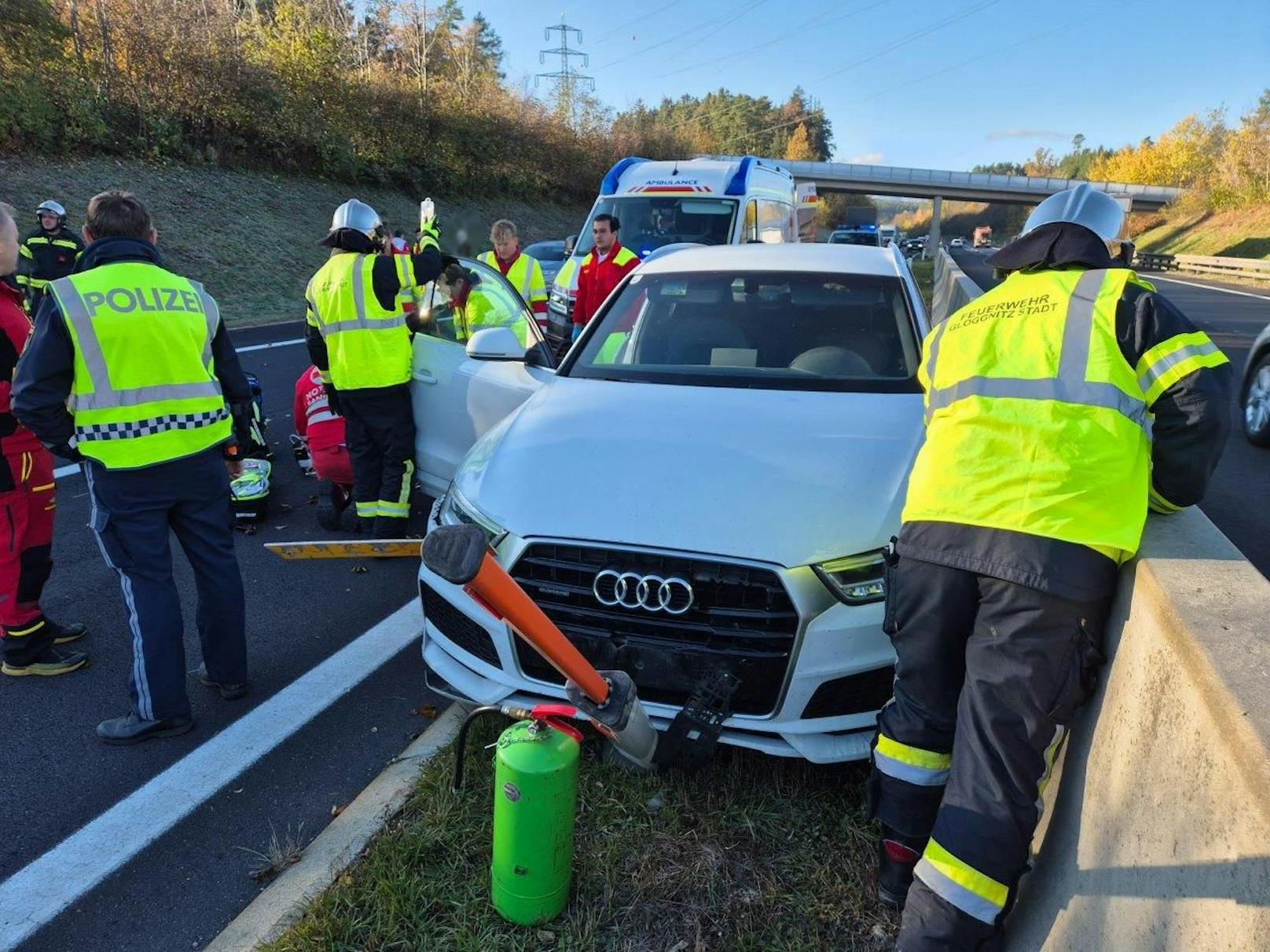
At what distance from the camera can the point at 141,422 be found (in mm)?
3094

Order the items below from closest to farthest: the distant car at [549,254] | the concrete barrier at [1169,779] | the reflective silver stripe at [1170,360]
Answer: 1. the concrete barrier at [1169,779]
2. the reflective silver stripe at [1170,360]
3. the distant car at [549,254]

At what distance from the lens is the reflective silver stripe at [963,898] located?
1988mm

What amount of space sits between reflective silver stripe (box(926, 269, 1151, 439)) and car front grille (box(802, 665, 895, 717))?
3.07 feet

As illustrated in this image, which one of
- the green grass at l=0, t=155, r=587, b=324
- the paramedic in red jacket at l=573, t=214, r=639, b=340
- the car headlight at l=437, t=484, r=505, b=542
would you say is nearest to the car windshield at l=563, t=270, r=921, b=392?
the car headlight at l=437, t=484, r=505, b=542

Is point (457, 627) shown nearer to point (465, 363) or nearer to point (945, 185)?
point (465, 363)

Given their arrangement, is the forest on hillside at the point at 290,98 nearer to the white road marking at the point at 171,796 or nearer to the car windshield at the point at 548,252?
the car windshield at the point at 548,252

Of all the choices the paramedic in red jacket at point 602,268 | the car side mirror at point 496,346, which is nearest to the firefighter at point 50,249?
the paramedic in red jacket at point 602,268

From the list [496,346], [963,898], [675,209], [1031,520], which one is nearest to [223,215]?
[675,209]

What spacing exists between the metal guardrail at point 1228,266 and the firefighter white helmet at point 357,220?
3484cm

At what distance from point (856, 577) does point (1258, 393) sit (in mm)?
6759

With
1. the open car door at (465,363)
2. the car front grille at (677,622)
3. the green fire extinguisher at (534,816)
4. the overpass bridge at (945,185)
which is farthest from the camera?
the overpass bridge at (945,185)

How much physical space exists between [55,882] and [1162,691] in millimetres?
2945

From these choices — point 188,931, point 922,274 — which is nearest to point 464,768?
point 188,931

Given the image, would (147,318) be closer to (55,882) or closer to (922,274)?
(55,882)
